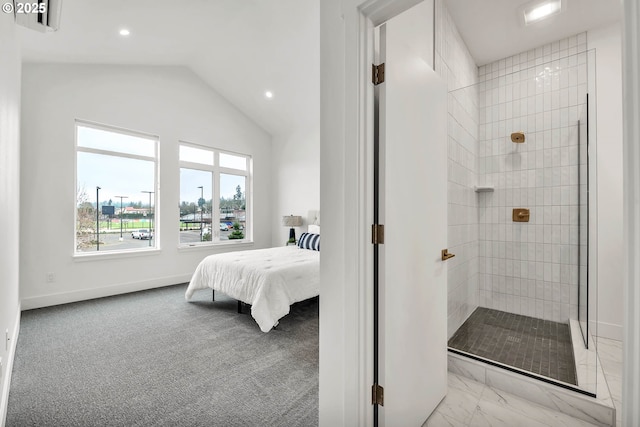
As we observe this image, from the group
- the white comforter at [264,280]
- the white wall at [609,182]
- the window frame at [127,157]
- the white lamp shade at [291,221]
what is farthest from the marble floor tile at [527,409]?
the window frame at [127,157]

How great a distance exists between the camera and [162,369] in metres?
2.15

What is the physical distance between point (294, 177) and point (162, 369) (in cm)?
418

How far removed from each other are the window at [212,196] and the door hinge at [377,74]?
4.46 m

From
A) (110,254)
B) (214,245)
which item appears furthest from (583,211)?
(110,254)

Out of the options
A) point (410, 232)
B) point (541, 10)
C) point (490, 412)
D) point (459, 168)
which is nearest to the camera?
point (410, 232)

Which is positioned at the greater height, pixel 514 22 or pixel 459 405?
pixel 514 22

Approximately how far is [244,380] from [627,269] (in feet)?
6.87

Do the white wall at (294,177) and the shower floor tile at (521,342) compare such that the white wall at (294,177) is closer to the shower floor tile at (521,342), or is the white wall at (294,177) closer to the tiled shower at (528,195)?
the tiled shower at (528,195)

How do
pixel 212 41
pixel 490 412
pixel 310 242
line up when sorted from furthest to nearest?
pixel 310 242 → pixel 212 41 → pixel 490 412

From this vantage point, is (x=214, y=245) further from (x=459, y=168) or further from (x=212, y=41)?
(x=459, y=168)

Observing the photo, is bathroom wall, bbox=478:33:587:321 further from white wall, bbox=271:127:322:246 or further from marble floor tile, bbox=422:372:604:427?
white wall, bbox=271:127:322:246

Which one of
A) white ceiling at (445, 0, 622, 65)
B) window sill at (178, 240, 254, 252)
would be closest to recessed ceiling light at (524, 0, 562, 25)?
white ceiling at (445, 0, 622, 65)

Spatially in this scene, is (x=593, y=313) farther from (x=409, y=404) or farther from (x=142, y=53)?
(x=142, y=53)

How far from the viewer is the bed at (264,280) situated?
2.83m
